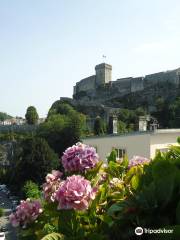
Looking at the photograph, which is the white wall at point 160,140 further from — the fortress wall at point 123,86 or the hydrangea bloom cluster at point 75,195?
the fortress wall at point 123,86

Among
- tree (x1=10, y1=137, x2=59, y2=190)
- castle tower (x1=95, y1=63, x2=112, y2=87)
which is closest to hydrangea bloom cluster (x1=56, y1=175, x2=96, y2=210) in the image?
tree (x1=10, y1=137, x2=59, y2=190)

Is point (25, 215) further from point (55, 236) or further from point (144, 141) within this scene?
point (144, 141)

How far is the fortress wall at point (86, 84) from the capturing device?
11644 centimetres

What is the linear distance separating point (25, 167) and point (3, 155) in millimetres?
27351

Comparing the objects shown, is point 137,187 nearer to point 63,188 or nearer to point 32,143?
point 63,188

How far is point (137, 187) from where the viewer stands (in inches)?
90.3

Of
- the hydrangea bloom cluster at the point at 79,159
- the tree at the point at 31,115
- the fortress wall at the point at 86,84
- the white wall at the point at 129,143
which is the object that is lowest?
the white wall at the point at 129,143

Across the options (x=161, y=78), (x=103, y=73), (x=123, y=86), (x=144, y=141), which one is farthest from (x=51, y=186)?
(x=103, y=73)

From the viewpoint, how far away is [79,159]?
2.75 meters

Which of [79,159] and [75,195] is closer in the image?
[75,195]

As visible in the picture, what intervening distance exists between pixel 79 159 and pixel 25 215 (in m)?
0.48

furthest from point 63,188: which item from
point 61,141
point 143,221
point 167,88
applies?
point 167,88

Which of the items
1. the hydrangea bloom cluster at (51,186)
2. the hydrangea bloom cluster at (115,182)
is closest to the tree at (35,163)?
the hydrangea bloom cluster at (51,186)

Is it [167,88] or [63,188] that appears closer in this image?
[63,188]
